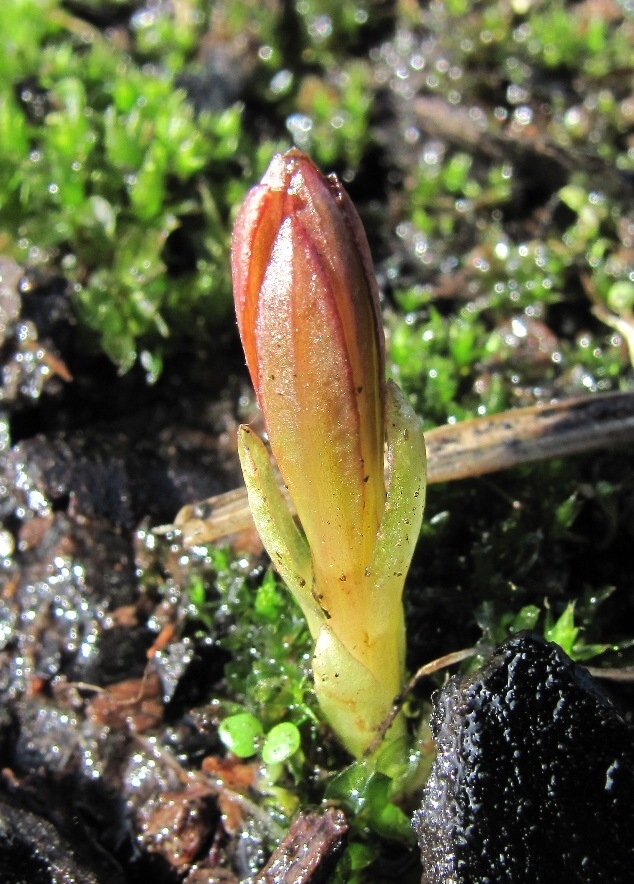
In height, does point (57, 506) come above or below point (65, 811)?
above

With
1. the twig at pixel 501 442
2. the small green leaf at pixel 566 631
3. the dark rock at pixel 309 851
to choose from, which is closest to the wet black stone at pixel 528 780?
the dark rock at pixel 309 851

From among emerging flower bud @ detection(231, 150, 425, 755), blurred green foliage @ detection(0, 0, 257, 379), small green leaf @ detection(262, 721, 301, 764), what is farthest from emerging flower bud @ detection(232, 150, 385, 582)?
blurred green foliage @ detection(0, 0, 257, 379)

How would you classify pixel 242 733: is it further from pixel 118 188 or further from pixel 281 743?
pixel 118 188

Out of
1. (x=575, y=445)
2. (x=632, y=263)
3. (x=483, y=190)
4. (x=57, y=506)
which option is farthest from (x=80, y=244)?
(x=632, y=263)

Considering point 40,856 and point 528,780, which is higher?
point 528,780

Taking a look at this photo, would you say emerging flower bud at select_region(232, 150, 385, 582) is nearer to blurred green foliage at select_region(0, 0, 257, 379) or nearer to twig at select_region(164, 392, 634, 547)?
twig at select_region(164, 392, 634, 547)

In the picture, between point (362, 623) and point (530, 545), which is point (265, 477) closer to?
point (362, 623)

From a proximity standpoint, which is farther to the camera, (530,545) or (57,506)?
(57,506)

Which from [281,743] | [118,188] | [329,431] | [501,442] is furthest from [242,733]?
[118,188]
